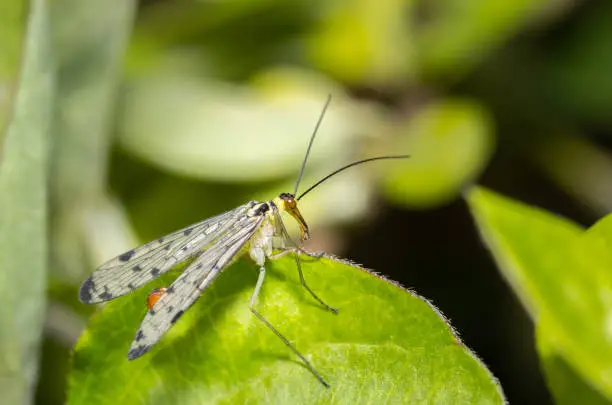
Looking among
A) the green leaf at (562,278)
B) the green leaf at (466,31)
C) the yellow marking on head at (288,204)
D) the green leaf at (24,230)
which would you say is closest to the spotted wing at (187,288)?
the yellow marking on head at (288,204)

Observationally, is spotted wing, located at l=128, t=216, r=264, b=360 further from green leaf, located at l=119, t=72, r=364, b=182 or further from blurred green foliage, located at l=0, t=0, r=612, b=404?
green leaf, located at l=119, t=72, r=364, b=182

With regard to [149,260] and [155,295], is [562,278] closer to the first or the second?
[155,295]

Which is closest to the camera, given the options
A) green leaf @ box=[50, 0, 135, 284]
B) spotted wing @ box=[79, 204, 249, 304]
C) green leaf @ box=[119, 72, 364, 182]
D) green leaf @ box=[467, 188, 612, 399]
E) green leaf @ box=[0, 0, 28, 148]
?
green leaf @ box=[467, 188, 612, 399]

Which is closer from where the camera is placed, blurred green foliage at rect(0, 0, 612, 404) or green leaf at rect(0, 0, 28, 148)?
green leaf at rect(0, 0, 28, 148)

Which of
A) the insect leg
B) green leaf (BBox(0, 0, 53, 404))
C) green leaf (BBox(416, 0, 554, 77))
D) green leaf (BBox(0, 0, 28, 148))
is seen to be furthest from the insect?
green leaf (BBox(416, 0, 554, 77))

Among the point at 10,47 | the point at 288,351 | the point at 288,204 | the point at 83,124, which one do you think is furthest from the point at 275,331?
the point at 83,124
